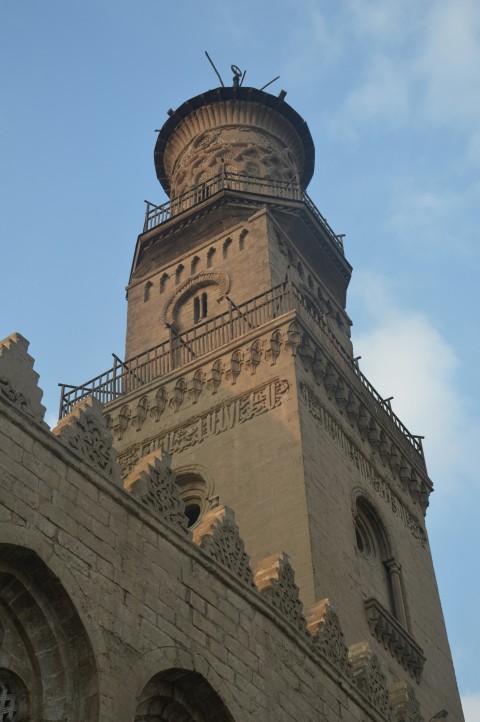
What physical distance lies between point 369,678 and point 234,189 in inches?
659

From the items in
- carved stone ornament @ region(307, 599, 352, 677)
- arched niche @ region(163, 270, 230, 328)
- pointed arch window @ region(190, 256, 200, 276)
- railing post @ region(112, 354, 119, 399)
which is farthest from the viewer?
pointed arch window @ region(190, 256, 200, 276)

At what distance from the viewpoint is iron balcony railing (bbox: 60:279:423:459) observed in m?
22.8

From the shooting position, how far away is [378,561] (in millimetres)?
21156

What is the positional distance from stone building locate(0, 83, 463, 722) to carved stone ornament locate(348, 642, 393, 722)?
32mm

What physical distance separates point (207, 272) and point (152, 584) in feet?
55.3

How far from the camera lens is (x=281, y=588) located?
459 inches

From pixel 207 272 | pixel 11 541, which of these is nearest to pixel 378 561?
pixel 207 272

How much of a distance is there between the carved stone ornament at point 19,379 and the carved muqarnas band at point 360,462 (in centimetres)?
1170

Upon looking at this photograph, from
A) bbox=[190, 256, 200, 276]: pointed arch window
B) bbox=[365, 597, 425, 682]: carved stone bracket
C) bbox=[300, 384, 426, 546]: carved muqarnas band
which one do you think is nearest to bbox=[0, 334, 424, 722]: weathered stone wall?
bbox=[365, 597, 425, 682]: carved stone bracket

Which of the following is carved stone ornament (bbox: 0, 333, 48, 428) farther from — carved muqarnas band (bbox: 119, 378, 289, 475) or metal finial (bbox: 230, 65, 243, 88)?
metal finial (bbox: 230, 65, 243, 88)

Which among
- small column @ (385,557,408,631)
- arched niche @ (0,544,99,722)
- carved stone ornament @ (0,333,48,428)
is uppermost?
small column @ (385,557,408,631)

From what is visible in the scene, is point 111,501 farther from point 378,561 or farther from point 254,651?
point 378,561

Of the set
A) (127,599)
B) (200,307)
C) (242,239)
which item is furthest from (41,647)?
(242,239)

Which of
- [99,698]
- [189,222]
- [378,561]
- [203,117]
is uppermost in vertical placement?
[203,117]
